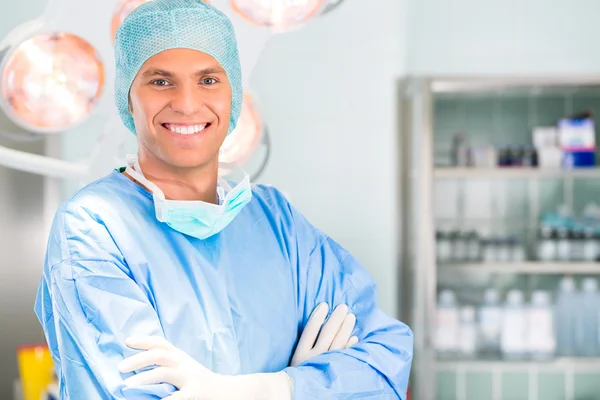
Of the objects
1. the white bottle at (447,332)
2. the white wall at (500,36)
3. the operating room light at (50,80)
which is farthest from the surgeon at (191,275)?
the white wall at (500,36)

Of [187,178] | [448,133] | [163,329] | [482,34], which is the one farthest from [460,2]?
[163,329]

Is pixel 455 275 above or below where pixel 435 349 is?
above

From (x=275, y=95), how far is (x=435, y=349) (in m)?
1.25

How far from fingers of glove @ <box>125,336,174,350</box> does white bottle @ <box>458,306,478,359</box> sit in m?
2.27

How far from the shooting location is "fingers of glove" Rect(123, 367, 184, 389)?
1075mm

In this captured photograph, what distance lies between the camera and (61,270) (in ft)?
3.73

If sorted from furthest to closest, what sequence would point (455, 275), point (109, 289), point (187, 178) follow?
point (455, 275) < point (187, 178) < point (109, 289)

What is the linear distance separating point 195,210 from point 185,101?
0.19 meters

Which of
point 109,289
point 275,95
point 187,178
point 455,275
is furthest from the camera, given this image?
point 455,275

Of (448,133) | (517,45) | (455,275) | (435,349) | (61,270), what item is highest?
(517,45)

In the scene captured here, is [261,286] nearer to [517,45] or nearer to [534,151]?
[534,151]

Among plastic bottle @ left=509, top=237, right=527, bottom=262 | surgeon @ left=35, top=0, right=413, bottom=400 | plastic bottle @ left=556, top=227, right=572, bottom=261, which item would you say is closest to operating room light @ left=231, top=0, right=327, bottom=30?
surgeon @ left=35, top=0, right=413, bottom=400

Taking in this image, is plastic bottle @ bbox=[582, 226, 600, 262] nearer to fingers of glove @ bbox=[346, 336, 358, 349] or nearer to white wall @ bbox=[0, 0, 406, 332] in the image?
white wall @ bbox=[0, 0, 406, 332]

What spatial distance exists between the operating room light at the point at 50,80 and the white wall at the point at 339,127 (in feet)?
2.66
